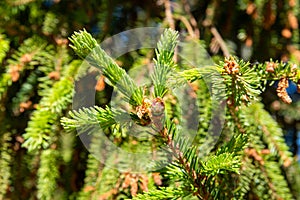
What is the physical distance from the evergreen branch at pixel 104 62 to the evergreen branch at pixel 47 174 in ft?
0.93

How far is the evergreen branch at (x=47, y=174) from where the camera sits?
690mm

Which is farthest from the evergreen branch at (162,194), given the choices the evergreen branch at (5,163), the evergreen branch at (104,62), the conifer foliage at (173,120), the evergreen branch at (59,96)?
the evergreen branch at (5,163)

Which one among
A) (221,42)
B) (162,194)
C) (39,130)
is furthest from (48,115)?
(221,42)

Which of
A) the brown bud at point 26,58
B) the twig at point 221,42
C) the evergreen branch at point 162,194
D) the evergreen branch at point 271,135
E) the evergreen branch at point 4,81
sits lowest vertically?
the evergreen branch at point 162,194

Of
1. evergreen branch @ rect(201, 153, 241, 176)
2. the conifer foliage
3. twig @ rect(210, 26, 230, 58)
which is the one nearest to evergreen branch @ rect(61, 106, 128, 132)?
the conifer foliage

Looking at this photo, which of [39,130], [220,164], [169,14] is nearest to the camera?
[220,164]

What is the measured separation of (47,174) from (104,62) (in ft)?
0.98

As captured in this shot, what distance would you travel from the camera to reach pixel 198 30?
0.94m

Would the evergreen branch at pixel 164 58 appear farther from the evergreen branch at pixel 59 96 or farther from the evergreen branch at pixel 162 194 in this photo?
the evergreen branch at pixel 59 96

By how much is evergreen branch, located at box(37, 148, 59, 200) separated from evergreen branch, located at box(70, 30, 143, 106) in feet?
0.93

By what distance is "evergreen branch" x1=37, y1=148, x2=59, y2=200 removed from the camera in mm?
690

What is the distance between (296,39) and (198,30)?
0.23m

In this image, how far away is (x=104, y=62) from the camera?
470 millimetres

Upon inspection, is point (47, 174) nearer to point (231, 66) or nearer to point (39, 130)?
point (39, 130)
